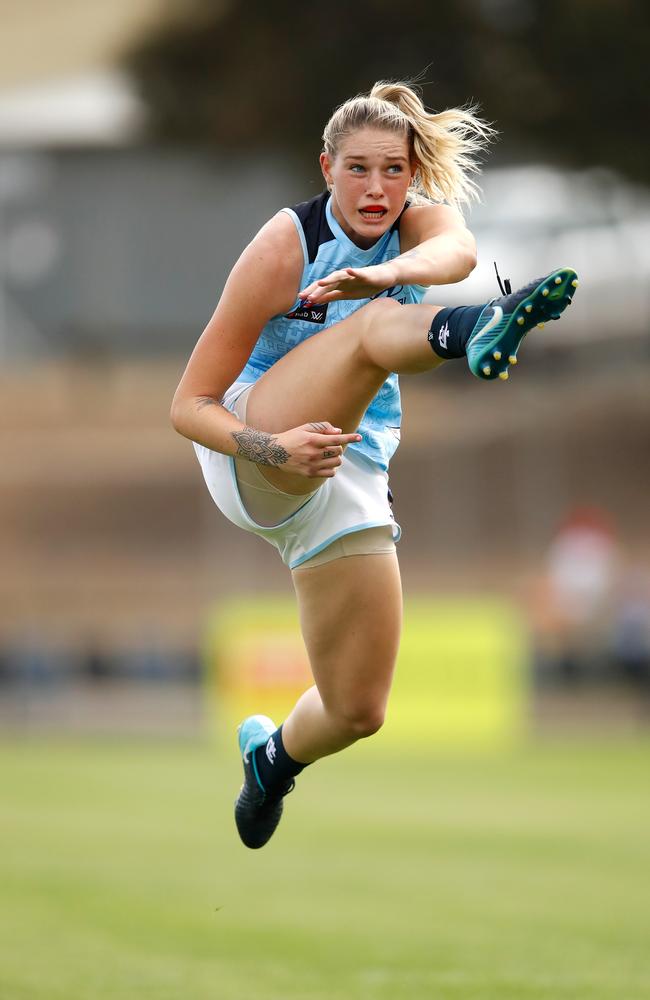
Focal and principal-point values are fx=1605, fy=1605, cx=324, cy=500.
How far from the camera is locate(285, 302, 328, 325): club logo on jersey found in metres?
4.87

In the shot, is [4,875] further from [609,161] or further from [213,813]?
[609,161]

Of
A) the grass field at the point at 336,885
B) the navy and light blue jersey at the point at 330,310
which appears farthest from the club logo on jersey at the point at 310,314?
the grass field at the point at 336,885

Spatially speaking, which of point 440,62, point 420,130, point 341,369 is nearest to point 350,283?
point 341,369

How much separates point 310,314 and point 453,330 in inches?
27.3

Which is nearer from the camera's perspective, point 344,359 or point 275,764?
point 344,359

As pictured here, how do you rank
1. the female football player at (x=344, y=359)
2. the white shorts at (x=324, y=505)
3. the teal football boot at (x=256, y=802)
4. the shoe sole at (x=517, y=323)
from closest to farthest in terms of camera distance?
the shoe sole at (x=517, y=323) < the female football player at (x=344, y=359) < the white shorts at (x=324, y=505) < the teal football boot at (x=256, y=802)

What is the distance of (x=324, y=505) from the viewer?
5078 millimetres

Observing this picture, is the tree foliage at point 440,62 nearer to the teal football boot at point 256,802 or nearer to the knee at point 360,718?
the teal football boot at point 256,802

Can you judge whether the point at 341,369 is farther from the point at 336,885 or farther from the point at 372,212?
the point at 336,885

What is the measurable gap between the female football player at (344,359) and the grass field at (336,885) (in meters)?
1.42

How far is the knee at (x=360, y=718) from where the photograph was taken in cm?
520

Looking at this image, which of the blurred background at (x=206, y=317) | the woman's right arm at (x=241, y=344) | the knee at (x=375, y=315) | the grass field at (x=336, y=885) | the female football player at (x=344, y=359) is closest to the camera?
the female football player at (x=344, y=359)

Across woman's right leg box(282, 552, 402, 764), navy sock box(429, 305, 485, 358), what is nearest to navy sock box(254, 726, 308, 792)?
woman's right leg box(282, 552, 402, 764)

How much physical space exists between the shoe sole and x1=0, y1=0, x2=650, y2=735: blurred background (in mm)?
14282
